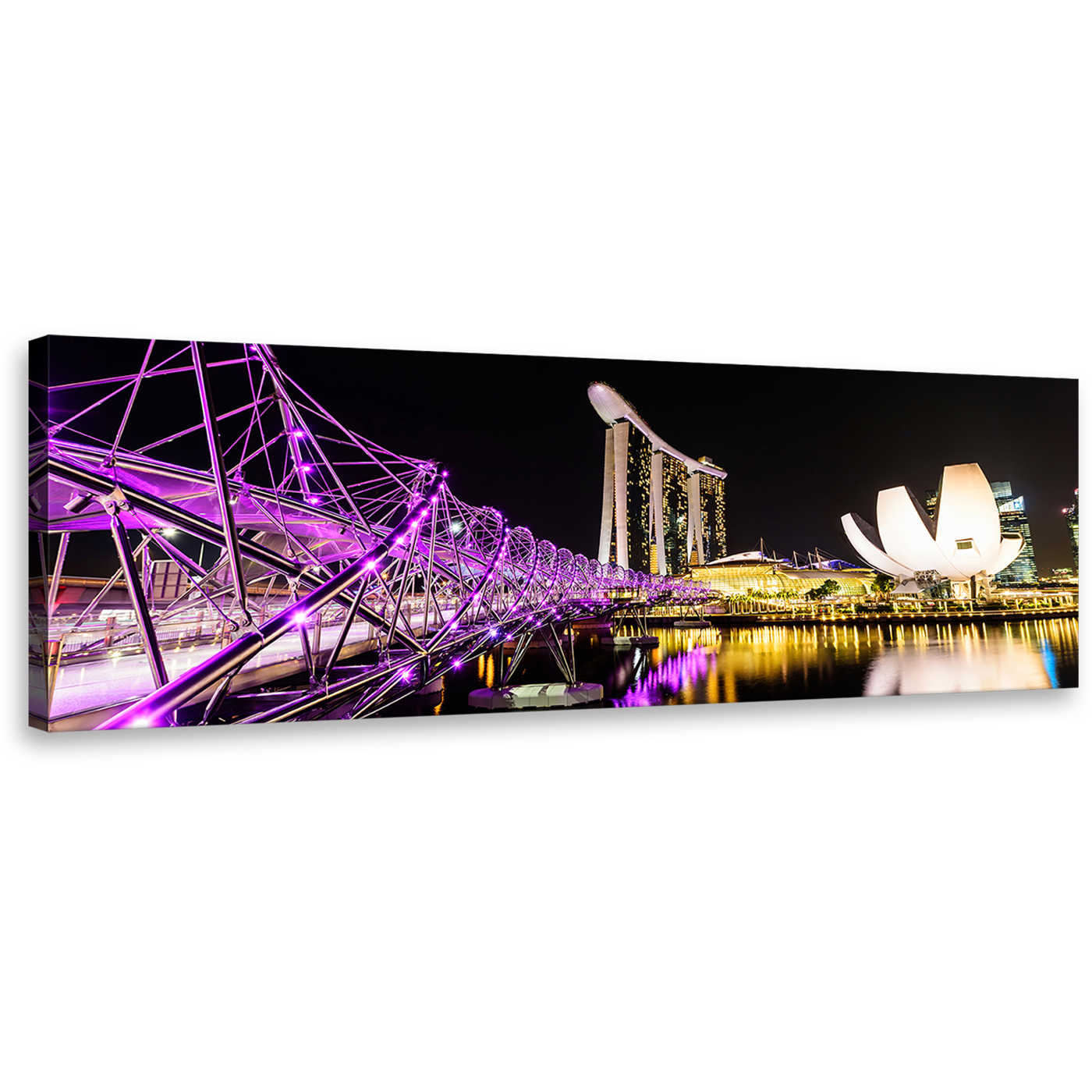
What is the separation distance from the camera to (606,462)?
812 centimetres

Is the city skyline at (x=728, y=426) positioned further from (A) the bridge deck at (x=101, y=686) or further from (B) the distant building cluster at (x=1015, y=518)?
(A) the bridge deck at (x=101, y=686)

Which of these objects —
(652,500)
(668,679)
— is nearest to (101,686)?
(668,679)

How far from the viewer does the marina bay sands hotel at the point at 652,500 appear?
816cm

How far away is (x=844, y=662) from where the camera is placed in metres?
8.95

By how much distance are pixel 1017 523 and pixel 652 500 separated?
464 centimetres

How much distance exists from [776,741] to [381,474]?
509cm

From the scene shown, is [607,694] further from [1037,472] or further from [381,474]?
[1037,472]

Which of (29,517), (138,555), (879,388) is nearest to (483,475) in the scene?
(138,555)

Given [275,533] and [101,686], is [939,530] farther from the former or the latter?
[101,686]

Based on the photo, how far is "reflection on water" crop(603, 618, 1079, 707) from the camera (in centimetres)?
795

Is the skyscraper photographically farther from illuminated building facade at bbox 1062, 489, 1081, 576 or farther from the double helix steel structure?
the double helix steel structure

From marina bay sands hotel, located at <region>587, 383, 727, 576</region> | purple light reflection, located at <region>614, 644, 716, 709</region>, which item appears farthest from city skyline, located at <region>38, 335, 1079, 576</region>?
purple light reflection, located at <region>614, 644, 716, 709</region>

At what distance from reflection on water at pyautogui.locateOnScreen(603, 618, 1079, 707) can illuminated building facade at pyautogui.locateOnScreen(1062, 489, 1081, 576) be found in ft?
2.42

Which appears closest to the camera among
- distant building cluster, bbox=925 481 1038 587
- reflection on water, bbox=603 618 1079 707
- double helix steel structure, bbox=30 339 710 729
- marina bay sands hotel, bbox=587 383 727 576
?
double helix steel structure, bbox=30 339 710 729
